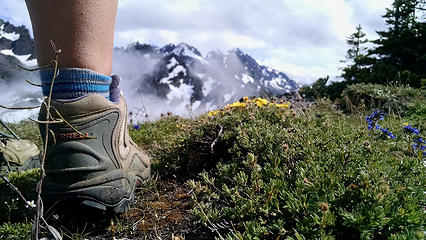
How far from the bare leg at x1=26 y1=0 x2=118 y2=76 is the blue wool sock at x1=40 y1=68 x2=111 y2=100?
1.6 inches

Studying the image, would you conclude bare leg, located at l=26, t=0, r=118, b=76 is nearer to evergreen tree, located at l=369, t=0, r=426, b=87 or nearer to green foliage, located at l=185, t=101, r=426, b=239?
green foliage, located at l=185, t=101, r=426, b=239

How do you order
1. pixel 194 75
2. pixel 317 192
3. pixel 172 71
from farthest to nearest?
pixel 194 75, pixel 172 71, pixel 317 192

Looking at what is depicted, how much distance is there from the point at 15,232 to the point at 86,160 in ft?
2.04

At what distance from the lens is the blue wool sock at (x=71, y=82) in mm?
1883

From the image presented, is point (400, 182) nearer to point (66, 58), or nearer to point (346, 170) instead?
point (346, 170)

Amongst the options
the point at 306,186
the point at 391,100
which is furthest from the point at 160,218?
the point at 391,100

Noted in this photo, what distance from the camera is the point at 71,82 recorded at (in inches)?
75.2

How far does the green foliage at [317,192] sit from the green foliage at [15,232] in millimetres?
1077

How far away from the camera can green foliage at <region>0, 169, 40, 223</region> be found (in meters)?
2.14

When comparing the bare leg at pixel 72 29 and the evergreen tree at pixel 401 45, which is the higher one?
the evergreen tree at pixel 401 45

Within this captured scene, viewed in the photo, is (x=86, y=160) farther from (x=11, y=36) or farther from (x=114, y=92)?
(x=11, y=36)

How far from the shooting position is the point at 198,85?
295 feet

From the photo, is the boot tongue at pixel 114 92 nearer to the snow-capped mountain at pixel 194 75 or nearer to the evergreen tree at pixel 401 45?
the evergreen tree at pixel 401 45

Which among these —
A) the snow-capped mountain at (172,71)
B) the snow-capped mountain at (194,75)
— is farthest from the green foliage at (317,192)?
the snow-capped mountain at (194,75)
